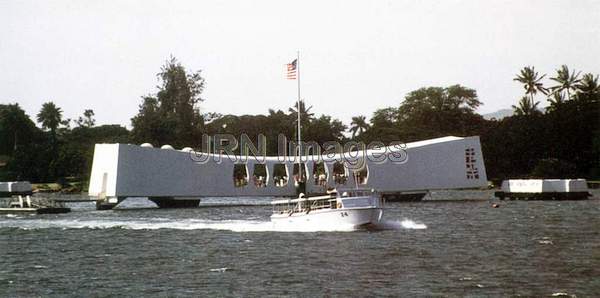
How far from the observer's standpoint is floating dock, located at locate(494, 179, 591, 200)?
90875mm

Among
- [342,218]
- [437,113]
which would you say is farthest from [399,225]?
[437,113]

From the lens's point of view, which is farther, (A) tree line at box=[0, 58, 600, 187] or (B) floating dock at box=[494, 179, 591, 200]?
(A) tree line at box=[0, 58, 600, 187]

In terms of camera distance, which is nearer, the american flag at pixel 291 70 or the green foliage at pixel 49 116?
the american flag at pixel 291 70

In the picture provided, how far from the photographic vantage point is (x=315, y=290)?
32281 millimetres

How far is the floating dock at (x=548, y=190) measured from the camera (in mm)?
90875

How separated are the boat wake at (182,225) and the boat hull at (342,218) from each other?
0.66 feet

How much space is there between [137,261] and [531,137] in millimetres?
96855

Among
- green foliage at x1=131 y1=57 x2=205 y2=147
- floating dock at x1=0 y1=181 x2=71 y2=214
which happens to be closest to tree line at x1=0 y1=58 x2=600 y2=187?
green foliage at x1=131 y1=57 x2=205 y2=147

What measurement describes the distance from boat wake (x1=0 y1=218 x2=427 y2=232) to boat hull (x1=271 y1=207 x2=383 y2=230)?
20 cm

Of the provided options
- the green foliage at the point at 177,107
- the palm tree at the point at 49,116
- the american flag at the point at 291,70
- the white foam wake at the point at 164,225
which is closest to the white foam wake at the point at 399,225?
the white foam wake at the point at 164,225

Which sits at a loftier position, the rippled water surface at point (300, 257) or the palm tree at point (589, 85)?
the palm tree at point (589, 85)

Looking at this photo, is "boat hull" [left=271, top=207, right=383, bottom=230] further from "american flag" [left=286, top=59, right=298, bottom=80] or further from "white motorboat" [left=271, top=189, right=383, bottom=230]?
"american flag" [left=286, top=59, right=298, bottom=80]

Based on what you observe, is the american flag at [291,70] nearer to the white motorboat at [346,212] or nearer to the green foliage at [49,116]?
the white motorboat at [346,212]

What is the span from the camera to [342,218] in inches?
2071
